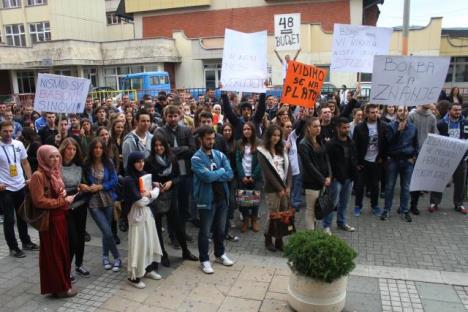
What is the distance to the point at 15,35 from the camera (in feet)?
143

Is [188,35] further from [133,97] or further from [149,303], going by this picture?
[149,303]

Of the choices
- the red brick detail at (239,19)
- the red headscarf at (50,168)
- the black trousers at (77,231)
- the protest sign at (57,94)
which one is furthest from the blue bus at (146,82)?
Result: the red headscarf at (50,168)

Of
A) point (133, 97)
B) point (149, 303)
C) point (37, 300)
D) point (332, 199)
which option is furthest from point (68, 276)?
point (133, 97)

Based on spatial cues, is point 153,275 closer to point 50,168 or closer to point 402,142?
point 50,168

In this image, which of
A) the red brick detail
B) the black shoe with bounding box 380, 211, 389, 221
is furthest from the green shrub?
the red brick detail

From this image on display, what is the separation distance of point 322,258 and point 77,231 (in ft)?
10.3

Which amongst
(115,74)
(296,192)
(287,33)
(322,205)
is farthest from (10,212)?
(115,74)

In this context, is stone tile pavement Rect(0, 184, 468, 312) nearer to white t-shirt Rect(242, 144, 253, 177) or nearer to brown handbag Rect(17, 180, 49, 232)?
brown handbag Rect(17, 180, 49, 232)

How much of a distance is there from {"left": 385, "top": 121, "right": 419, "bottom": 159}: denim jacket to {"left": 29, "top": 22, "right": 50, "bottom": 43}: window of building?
42.5m

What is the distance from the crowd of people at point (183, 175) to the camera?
4996 mm

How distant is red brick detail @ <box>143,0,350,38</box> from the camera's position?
1314 inches

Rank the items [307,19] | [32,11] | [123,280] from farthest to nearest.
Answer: [32,11]
[307,19]
[123,280]

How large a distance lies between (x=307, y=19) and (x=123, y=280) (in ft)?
107

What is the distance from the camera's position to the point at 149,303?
4707 mm
